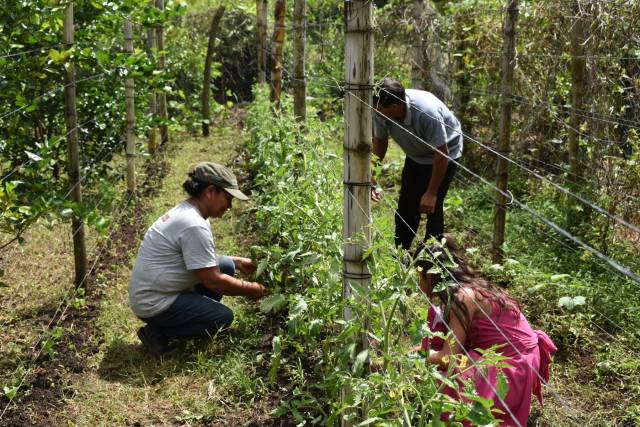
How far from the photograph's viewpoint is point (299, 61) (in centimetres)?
762

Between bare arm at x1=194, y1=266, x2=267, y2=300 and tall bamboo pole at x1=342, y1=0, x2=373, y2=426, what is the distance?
1.50 metres

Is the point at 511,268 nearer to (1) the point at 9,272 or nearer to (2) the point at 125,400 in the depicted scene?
(2) the point at 125,400

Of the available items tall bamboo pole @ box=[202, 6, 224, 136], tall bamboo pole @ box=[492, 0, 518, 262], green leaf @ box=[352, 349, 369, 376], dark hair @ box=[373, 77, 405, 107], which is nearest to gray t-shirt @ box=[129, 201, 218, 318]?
dark hair @ box=[373, 77, 405, 107]

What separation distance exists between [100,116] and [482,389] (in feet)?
17.4

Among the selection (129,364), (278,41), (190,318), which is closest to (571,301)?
(190,318)

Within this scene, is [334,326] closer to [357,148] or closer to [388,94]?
[357,148]

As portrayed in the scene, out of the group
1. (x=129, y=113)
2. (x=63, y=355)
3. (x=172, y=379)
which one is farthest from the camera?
(x=129, y=113)

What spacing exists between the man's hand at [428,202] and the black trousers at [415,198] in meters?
0.11

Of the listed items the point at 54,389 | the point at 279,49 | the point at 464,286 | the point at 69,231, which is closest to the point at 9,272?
the point at 69,231

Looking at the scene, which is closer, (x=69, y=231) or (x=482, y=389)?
(x=482, y=389)

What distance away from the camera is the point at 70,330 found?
458cm

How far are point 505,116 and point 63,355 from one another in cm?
357

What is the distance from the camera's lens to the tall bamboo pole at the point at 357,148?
8.95 feet

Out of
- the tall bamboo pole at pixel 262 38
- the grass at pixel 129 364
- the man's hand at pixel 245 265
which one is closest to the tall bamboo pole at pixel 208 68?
the tall bamboo pole at pixel 262 38
